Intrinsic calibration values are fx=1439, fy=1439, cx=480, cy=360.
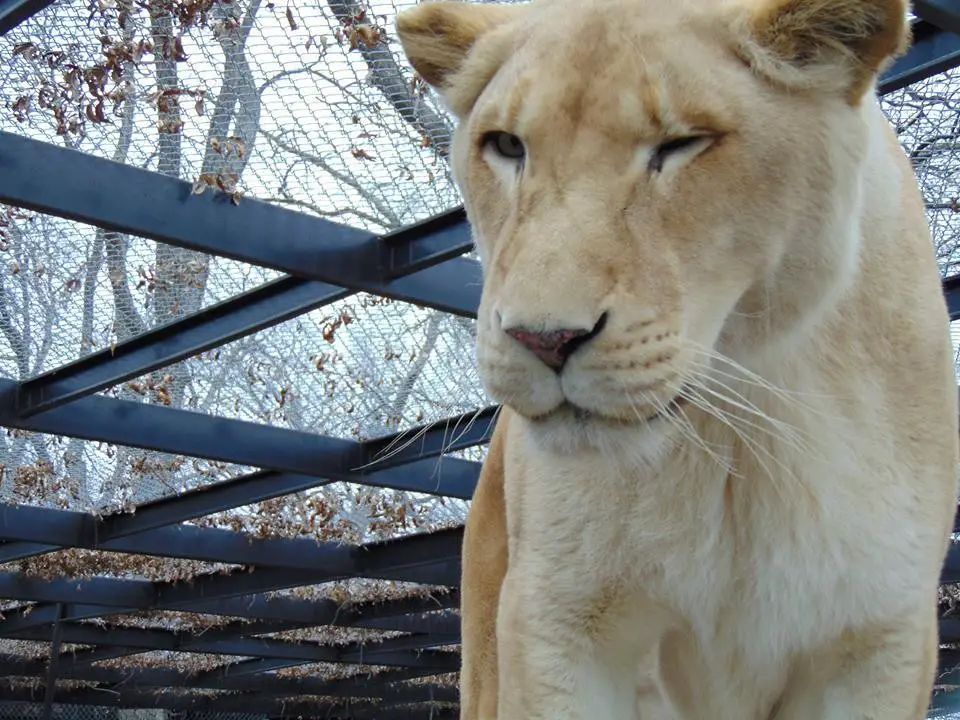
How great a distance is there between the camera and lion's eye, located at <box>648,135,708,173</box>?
6.34 ft

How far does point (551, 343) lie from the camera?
1.77 metres

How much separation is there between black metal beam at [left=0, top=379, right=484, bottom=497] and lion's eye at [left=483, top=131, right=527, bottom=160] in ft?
15.5

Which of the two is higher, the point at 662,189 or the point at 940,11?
the point at 940,11

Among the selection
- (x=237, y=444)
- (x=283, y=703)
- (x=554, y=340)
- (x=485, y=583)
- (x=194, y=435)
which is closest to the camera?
(x=554, y=340)

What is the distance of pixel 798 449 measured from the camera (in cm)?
228

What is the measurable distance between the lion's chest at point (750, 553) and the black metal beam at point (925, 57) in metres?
2.08

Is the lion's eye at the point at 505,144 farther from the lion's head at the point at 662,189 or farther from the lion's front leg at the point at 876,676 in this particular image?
the lion's front leg at the point at 876,676

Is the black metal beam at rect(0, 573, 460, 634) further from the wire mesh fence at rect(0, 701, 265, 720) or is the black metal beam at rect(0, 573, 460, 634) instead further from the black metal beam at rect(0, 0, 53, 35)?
the black metal beam at rect(0, 0, 53, 35)

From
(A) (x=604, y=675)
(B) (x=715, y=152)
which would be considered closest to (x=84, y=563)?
(A) (x=604, y=675)

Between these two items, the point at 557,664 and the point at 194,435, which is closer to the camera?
the point at 557,664

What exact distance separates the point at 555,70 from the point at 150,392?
200 inches

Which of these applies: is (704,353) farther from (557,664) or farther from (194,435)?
(194,435)

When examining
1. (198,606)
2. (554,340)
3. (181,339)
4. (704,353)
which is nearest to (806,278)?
(704,353)

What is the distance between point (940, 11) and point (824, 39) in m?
1.97
